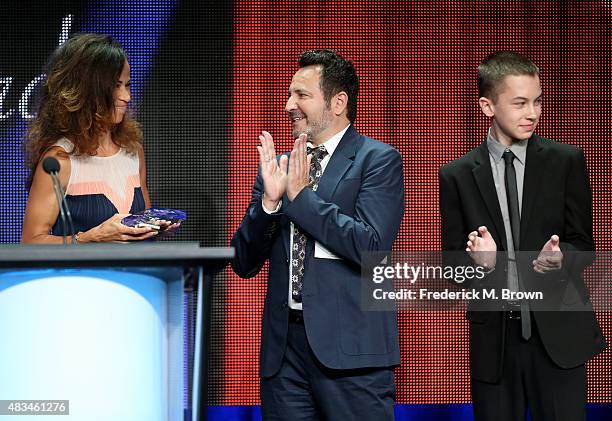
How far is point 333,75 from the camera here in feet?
10.9

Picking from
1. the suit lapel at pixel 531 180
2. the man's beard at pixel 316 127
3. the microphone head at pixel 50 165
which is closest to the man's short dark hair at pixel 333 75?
the man's beard at pixel 316 127

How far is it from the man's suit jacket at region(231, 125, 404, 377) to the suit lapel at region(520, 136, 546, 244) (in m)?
0.43

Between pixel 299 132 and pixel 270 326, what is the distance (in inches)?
28.3

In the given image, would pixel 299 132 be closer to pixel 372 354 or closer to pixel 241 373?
pixel 372 354

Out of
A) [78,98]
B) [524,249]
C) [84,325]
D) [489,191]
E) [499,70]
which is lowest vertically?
[84,325]

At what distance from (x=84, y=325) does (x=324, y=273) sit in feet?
3.64

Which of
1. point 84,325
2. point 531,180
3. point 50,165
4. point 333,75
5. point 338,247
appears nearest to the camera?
point 84,325

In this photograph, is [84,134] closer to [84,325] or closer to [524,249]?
[84,325]

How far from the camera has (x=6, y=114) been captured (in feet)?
15.2

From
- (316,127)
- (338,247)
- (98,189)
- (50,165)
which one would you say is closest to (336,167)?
(316,127)

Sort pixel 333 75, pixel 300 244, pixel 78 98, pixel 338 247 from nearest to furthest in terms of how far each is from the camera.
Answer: pixel 338 247, pixel 300 244, pixel 333 75, pixel 78 98

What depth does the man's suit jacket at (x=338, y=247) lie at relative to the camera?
2.92 meters

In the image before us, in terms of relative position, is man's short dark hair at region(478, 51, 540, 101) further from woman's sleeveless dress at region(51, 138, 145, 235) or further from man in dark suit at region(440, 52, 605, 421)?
woman's sleeveless dress at region(51, 138, 145, 235)

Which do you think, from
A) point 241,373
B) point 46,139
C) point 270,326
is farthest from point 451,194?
point 241,373
